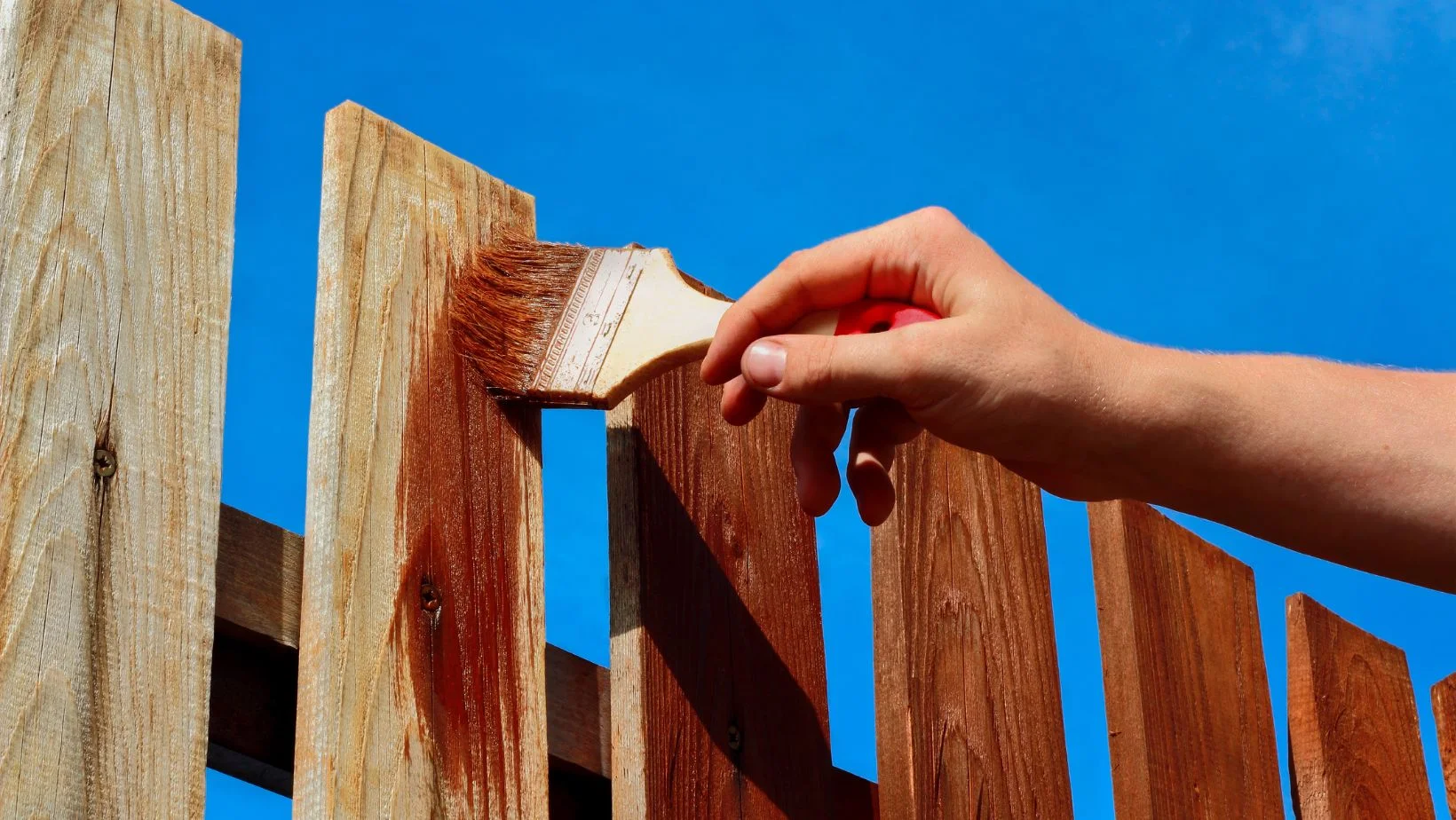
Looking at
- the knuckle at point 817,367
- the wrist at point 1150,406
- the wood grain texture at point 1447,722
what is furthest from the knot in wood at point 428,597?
the wood grain texture at point 1447,722

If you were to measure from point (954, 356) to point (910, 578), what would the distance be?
3.10ft

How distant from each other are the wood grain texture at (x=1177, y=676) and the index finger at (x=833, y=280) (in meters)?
1.21

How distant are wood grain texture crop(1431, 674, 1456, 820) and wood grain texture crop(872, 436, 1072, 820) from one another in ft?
Result: 4.22

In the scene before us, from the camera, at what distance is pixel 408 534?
6.08 feet

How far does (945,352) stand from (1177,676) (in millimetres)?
1511

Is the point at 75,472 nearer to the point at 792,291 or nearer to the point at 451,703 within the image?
the point at 451,703

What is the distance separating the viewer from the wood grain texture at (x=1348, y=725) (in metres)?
3.09

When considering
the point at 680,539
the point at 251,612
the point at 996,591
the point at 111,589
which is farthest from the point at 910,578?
the point at 111,589

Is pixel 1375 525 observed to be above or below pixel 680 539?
below

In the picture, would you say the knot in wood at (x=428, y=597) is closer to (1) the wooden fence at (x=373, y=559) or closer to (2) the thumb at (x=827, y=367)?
(1) the wooden fence at (x=373, y=559)

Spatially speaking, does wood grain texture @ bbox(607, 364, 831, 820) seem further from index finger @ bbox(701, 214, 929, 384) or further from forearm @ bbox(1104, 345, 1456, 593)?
forearm @ bbox(1104, 345, 1456, 593)

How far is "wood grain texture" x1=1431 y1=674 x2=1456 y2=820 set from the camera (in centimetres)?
340

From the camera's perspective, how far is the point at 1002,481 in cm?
268

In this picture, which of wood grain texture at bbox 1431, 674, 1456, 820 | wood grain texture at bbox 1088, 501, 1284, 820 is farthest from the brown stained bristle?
wood grain texture at bbox 1431, 674, 1456, 820
